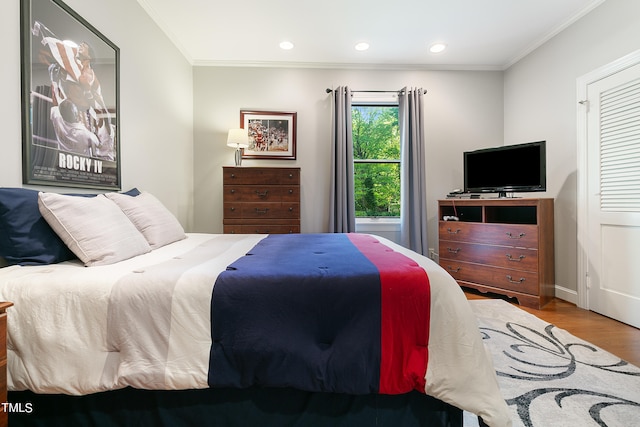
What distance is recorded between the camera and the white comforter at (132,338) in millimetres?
980

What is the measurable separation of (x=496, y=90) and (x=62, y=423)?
4.94 meters

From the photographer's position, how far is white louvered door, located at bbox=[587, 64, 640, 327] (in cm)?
232

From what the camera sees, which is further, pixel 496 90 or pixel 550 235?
pixel 496 90

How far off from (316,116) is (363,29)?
1.12m

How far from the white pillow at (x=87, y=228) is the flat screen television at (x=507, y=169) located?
3400mm

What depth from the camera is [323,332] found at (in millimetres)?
1012

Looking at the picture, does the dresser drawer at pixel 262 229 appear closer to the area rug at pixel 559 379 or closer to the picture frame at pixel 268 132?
the picture frame at pixel 268 132

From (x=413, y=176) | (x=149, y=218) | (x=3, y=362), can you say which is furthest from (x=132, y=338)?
(x=413, y=176)

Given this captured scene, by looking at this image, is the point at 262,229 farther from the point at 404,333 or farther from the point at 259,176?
the point at 404,333

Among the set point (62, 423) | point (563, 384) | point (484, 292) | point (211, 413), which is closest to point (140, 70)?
point (62, 423)

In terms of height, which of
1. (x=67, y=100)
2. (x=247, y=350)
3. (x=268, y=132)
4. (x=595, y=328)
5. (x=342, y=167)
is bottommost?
(x=595, y=328)

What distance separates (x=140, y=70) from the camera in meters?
2.56

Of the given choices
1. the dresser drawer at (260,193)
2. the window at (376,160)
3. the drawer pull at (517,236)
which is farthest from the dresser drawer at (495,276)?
the dresser drawer at (260,193)

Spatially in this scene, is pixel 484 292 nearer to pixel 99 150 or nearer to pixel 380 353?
pixel 380 353
